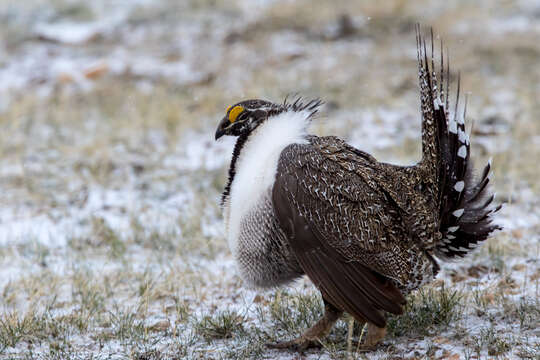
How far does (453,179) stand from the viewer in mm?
3094

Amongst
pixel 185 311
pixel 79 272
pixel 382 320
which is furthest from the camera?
pixel 79 272

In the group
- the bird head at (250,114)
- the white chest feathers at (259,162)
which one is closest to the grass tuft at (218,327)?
the white chest feathers at (259,162)

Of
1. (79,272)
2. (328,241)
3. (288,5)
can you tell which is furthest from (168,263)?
(288,5)

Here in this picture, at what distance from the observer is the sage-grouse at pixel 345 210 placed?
9.02 feet

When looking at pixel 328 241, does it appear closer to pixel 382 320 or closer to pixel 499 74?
pixel 382 320

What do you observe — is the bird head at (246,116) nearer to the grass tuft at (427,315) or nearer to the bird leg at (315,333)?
the bird leg at (315,333)

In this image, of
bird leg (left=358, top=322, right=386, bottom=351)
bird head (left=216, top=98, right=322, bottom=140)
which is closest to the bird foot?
bird leg (left=358, top=322, right=386, bottom=351)

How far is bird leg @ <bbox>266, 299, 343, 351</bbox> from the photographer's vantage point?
300 cm

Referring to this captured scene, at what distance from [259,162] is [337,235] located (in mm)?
468

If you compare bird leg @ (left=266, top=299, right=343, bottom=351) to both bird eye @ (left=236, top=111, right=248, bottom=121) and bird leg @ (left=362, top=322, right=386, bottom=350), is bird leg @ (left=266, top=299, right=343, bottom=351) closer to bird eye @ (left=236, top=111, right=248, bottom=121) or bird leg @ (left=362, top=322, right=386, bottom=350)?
bird leg @ (left=362, top=322, right=386, bottom=350)

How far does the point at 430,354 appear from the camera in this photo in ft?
9.27

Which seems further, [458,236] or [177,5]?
[177,5]

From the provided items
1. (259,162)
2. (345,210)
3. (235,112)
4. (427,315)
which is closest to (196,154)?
(235,112)

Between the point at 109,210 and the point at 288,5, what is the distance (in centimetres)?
666
